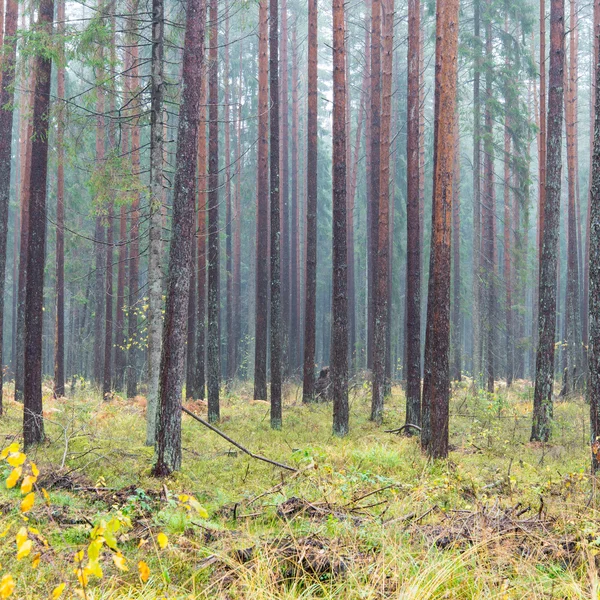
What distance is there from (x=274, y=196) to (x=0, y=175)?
6.21 metres

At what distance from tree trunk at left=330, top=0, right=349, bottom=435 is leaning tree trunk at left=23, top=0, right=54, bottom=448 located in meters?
5.54

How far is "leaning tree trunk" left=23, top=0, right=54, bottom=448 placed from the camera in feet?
33.2

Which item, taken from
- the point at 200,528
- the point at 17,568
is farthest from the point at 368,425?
the point at 17,568

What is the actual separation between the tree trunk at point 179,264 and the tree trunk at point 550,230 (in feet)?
22.9

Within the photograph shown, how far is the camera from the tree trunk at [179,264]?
29.0 ft

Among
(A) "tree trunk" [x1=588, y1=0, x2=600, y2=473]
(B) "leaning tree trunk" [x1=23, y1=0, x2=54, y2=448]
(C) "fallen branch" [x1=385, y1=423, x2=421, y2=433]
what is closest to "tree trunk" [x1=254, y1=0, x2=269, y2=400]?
(C) "fallen branch" [x1=385, y1=423, x2=421, y2=433]

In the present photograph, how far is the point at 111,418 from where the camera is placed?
1449 centimetres

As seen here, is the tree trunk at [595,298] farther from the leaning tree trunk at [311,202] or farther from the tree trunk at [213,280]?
the leaning tree trunk at [311,202]

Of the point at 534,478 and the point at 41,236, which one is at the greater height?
the point at 41,236

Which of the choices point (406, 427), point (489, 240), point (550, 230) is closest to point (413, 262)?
point (550, 230)

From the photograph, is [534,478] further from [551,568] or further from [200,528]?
[200,528]

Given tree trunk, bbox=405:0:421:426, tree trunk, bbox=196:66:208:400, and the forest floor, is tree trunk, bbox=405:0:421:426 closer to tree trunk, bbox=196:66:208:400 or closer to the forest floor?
the forest floor

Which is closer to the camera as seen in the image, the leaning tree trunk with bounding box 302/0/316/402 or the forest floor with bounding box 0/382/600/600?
the forest floor with bounding box 0/382/600/600

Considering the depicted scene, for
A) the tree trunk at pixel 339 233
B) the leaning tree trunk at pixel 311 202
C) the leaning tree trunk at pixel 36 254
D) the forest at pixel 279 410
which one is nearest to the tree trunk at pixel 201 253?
the forest at pixel 279 410
